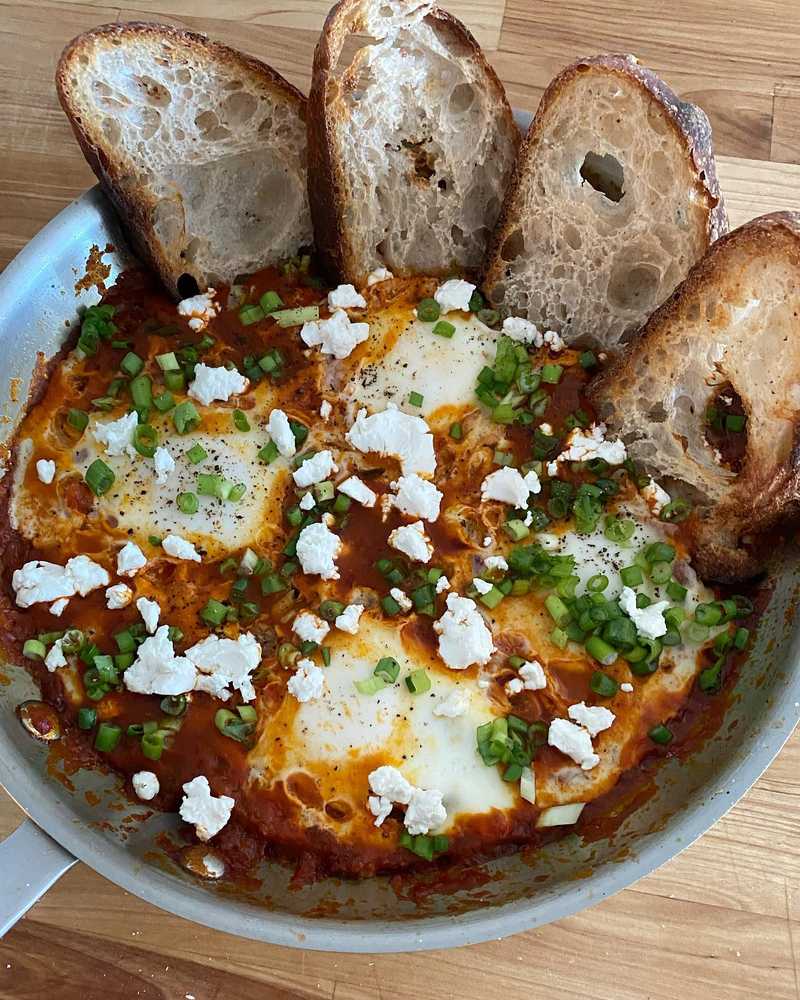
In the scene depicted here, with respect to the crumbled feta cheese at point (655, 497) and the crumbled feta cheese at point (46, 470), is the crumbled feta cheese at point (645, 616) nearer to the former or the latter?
the crumbled feta cheese at point (655, 497)

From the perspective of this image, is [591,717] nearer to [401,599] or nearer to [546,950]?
[401,599]

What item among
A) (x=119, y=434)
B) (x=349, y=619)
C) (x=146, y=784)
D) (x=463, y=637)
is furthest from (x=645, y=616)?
(x=119, y=434)

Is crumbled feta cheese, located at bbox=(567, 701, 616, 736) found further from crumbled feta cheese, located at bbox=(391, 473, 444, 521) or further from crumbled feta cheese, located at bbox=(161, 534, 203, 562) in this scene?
crumbled feta cheese, located at bbox=(161, 534, 203, 562)

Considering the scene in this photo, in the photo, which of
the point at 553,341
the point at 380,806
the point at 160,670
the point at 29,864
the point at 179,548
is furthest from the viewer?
the point at 553,341

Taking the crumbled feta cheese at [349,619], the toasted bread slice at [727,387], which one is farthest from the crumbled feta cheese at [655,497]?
the crumbled feta cheese at [349,619]

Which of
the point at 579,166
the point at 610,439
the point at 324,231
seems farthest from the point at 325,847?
the point at 579,166

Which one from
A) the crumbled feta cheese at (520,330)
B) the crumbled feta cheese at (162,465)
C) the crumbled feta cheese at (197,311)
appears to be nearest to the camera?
the crumbled feta cheese at (162,465)

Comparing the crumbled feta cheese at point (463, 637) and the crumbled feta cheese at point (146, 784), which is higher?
the crumbled feta cheese at point (463, 637)
